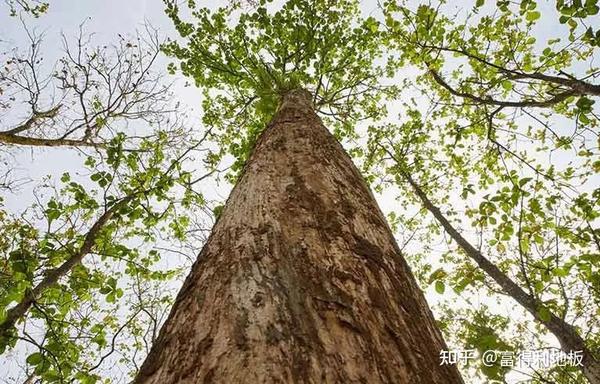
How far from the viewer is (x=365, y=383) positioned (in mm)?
789

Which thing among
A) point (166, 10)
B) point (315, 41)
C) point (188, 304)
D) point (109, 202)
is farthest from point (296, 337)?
point (166, 10)

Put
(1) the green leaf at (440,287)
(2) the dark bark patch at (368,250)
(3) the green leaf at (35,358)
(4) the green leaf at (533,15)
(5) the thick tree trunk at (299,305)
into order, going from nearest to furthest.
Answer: (5) the thick tree trunk at (299,305)
(2) the dark bark patch at (368,250)
(1) the green leaf at (440,287)
(3) the green leaf at (35,358)
(4) the green leaf at (533,15)

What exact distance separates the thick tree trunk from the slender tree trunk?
10.6ft

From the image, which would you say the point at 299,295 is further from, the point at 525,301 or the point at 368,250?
the point at 525,301

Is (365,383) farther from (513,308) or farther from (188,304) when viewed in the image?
(513,308)

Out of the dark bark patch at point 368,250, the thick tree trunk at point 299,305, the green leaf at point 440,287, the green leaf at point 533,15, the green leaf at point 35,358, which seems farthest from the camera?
the green leaf at point 533,15

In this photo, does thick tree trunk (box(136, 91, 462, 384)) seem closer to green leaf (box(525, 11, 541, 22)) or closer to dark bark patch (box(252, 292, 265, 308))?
dark bark patch (box(252, 292, 265, 308))

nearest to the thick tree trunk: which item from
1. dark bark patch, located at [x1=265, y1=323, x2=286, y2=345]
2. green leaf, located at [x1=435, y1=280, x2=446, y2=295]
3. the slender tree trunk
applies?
dark bark patch, located at [x1=265, y1=323, x2=286, y2=345]

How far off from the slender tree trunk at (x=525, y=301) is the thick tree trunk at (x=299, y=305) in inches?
127

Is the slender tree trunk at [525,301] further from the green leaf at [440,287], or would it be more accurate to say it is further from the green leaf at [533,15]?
the green leaf at [533,15]

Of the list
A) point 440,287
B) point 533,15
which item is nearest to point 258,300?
point 440,287

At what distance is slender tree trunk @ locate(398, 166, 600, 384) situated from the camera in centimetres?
566

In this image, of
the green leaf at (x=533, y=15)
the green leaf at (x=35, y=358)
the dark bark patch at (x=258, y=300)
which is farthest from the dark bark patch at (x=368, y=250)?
the green leaf at (x=533, y=15)

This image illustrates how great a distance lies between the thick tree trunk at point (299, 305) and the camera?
32.9 inches
